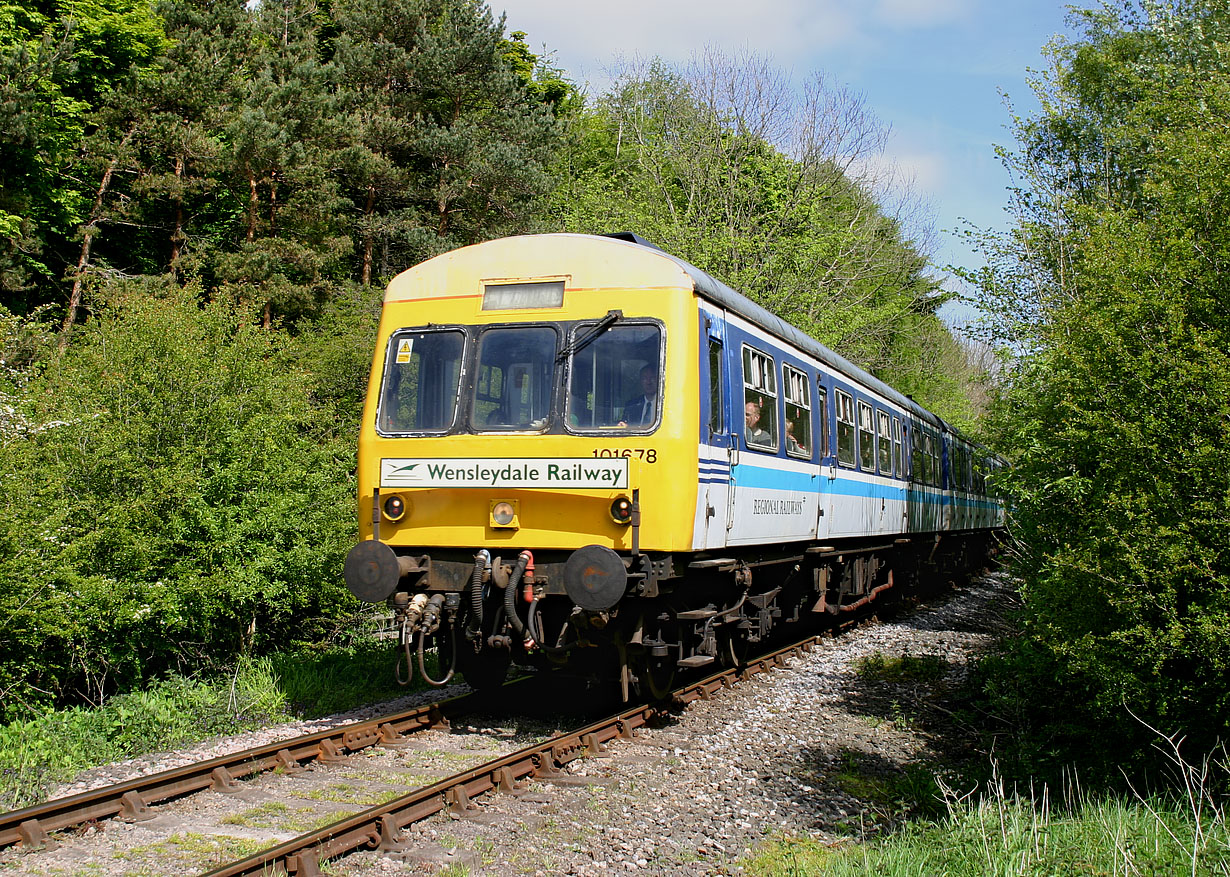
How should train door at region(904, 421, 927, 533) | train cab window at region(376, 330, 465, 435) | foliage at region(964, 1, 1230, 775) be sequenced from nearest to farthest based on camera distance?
foliage at region(964, 1, 1230, 775) < train cab window at region(376, 330, 465, 435) < train door at region(904, 421, 927, 533)

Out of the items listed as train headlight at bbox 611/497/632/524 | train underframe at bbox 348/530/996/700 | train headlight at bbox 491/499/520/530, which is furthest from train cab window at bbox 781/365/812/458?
train headlight at bbox 491/499/520/530

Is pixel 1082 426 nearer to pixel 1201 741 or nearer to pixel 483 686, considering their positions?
pixel 1201 741

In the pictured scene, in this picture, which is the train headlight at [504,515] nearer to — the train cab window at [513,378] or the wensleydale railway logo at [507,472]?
the wensleydale railway logo at [507,472]

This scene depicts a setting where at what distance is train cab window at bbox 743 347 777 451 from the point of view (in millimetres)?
8164

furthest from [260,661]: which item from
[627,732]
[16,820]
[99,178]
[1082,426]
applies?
[99,178]

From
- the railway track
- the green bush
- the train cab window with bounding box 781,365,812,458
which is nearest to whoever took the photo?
the railway track

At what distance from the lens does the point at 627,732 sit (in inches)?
288

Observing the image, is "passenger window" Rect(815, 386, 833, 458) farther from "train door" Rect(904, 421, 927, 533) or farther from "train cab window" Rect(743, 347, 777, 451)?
"train door" Rect(904, 421, 927, 533)

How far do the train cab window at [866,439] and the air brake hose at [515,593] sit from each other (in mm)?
6085

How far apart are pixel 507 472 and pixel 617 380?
986 mm

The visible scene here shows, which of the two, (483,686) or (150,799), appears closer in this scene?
(150,799)

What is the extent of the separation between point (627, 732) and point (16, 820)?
152 inches

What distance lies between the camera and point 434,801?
216 inches

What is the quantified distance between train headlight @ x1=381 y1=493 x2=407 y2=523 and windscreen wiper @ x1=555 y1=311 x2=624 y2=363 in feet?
4.99
